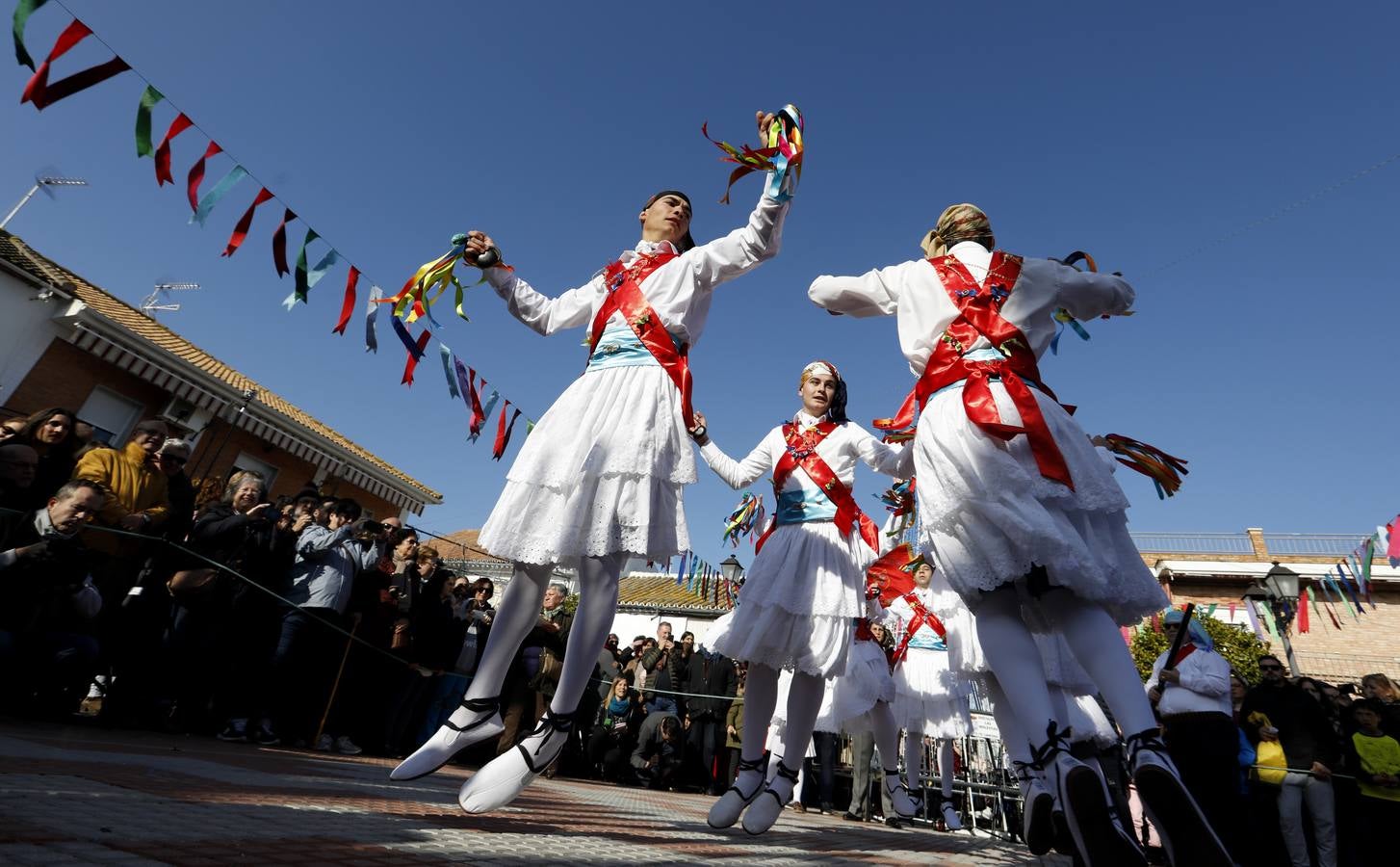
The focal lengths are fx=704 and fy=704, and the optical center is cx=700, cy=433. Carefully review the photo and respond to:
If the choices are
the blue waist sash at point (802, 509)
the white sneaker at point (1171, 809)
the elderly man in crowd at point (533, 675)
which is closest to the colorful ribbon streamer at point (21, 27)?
the blue waist sash at point (802, 509)

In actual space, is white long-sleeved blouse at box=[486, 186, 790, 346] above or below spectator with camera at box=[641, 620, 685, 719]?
above

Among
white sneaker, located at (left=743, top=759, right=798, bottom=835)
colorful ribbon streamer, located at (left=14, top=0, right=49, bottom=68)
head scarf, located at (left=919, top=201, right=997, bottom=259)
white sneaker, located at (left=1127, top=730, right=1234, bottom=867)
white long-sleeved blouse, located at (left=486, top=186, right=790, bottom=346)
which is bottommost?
white sneaker, located at (left=743, top=759, right=798, bottom=835)

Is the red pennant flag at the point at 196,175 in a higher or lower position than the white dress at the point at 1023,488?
higher

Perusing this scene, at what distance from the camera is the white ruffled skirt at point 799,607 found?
379cm

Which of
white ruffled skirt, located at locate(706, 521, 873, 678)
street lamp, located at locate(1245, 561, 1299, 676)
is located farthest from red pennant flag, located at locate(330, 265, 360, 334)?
street lamp, located at locate(1245, 561, 1299, 676)

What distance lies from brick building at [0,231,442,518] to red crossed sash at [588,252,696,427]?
12.3 metres

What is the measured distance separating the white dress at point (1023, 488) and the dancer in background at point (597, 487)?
34.8 inches

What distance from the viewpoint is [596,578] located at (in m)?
2.66

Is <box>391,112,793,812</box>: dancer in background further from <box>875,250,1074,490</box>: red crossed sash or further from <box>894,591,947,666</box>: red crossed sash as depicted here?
<box>894,591,947,666</box>: red crossed sash

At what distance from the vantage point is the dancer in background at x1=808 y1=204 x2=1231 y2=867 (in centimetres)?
184

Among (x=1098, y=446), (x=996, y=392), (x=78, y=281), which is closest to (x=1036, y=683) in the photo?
(x=996, y=392)

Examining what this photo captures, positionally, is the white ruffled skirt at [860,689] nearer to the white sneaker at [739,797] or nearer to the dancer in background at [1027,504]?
the white sneaker at [739,797]

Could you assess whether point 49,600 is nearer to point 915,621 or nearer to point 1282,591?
point 915,621

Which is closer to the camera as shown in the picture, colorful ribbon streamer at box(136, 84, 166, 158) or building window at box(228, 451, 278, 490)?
colorful ribbon streamer at box(136, 84, 166, 158)
